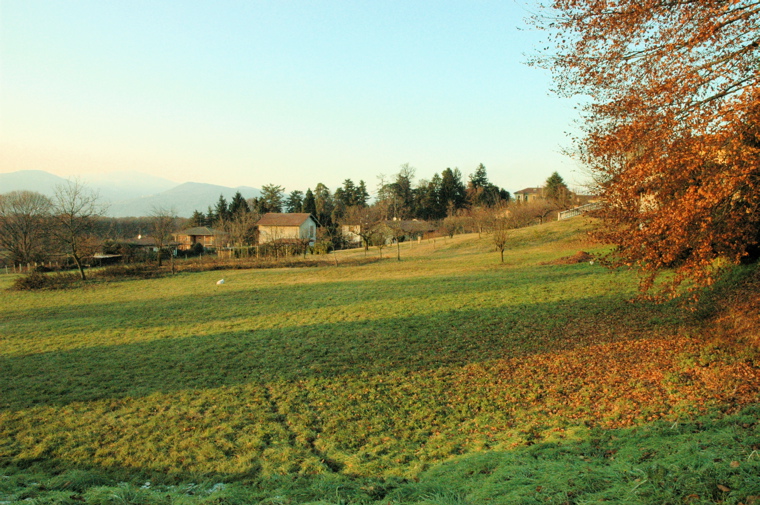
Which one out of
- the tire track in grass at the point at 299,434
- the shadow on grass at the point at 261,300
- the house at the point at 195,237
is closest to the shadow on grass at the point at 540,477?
the tire track in grass at the point at 299,434

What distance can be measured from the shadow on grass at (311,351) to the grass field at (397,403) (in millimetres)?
71

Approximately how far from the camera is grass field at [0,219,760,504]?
13.7ft

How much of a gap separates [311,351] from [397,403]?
12.4ft

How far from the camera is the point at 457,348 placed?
10242mm

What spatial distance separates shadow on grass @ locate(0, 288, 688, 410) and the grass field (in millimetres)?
71

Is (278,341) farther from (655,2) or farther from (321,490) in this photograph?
(655,2)

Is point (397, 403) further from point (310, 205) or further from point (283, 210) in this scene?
point (283, 210)

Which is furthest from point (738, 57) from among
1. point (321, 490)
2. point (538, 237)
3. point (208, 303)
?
point (538, 237)

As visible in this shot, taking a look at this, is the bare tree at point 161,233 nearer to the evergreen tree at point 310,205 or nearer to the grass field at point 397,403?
the grass field at point 397,403

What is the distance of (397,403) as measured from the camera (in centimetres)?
731

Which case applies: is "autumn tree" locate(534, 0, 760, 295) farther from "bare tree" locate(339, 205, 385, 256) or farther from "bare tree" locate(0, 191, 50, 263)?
"bare tree" locate(0, 191, 50, 263)

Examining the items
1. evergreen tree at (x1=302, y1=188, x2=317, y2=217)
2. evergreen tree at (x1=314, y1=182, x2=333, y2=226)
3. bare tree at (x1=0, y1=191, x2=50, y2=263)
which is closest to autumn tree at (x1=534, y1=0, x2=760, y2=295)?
bare tree at (x1=0, y1=191, x2=50, y2=263)

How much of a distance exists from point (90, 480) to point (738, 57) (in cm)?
1148

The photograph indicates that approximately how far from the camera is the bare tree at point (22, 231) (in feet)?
121
